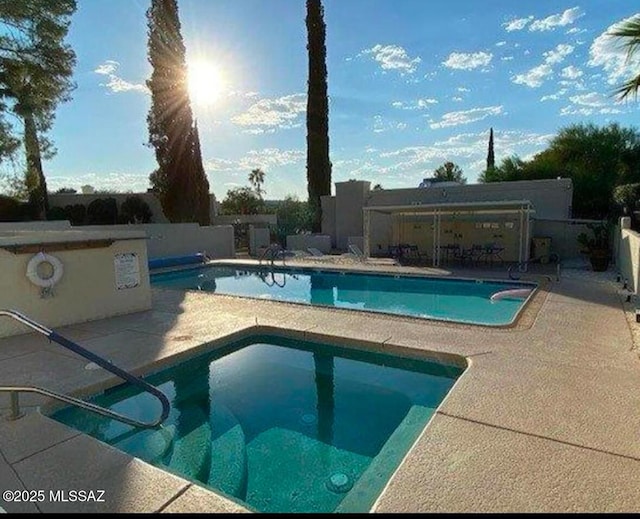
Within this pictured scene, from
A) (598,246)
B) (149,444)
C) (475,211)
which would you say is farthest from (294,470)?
(475,211)

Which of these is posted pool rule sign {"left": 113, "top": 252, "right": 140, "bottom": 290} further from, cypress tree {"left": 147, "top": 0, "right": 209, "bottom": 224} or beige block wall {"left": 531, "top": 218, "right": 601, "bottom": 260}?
beige block wall {"left": 531, "top": 218, "right": 601, "bottom": 260}

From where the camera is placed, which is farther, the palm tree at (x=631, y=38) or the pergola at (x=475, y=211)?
the pergola at (x=475, y=211)

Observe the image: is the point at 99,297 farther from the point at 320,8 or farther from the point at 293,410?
the point at 320,8

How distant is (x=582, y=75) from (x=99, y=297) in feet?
54.9

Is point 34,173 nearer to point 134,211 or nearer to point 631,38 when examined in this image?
point 134,211

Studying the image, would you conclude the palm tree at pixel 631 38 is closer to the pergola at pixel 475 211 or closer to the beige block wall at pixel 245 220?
the pergola at pixel 475 211

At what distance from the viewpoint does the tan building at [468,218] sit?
525 inches

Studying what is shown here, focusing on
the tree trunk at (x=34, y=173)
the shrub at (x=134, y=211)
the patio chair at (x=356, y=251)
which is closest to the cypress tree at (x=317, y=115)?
the patio chair at (x=356, y=251)

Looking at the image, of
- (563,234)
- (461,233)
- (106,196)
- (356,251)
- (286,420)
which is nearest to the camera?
(286,420)

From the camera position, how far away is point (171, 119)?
18859mm

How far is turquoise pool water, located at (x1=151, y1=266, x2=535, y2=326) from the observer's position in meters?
8.66

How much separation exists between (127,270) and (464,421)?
681 centimetres

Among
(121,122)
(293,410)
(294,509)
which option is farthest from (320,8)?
(294,509)

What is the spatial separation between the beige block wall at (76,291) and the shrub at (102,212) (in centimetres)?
1505
